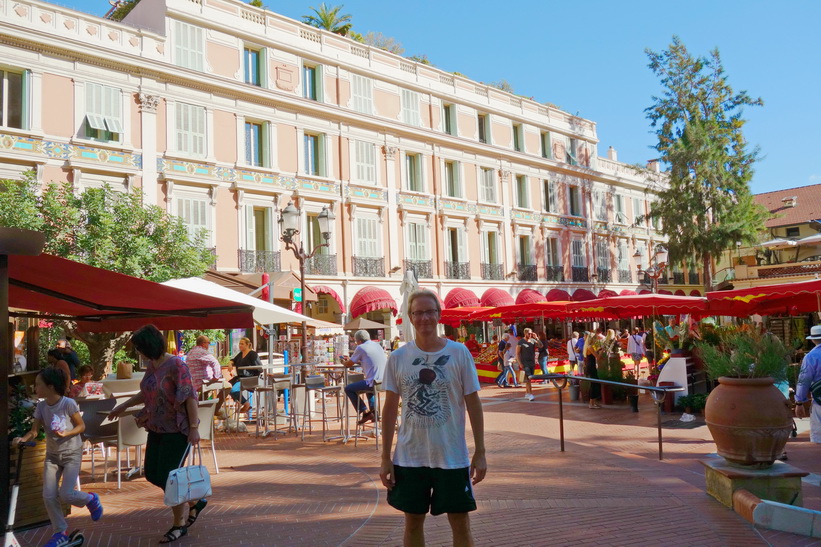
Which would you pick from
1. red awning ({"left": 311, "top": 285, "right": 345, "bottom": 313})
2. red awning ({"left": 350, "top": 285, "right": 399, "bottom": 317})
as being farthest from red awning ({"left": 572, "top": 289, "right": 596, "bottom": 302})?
red awning ({"left": 311, "top": 285, "right": 345, "bottom": 313})

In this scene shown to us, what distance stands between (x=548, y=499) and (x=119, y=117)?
18.9 metres

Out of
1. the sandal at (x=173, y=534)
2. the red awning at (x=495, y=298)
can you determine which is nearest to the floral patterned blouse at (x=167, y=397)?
the sandal at (x=173, y=534)

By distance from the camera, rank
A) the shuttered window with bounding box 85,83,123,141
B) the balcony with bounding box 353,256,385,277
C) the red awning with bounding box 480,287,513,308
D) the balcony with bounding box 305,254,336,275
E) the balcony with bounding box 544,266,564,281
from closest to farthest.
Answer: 1. the shuttered window with bounding box 85,83,123,141
2. the balcony with bounding box 305,254,336,275
3. the balcony with bounding box 353,256,385,277
4. the red awning with bounding box 480,287,513,308
5. the balcony with bounding box 544,266,564,281

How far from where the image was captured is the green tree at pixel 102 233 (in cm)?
1553

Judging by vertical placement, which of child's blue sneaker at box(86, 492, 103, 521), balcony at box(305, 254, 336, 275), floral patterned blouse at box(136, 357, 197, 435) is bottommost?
child's blue sneaker at box(86, 492, 103, 521)

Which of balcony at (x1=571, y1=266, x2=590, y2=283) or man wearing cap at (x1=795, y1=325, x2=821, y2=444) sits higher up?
balcony at (x1=571, y1=266, x2=590, y2=283)

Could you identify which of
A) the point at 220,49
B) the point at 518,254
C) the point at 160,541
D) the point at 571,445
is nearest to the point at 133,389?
the point at 160,541

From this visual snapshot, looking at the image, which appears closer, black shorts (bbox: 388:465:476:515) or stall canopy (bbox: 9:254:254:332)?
black shorts (bbox: 388:465:476:515)

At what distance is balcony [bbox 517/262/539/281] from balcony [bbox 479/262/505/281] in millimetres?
1236

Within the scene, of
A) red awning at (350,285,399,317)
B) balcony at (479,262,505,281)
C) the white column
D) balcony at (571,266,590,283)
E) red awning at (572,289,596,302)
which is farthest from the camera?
balcony at (571,266,590,283)

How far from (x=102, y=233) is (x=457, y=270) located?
16384mm

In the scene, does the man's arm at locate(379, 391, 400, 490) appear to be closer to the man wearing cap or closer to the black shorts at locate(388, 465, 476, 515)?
the black shorts at locate(388, 465, 476, 515)

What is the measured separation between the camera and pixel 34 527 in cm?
519

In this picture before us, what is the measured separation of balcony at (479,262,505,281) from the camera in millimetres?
30594
